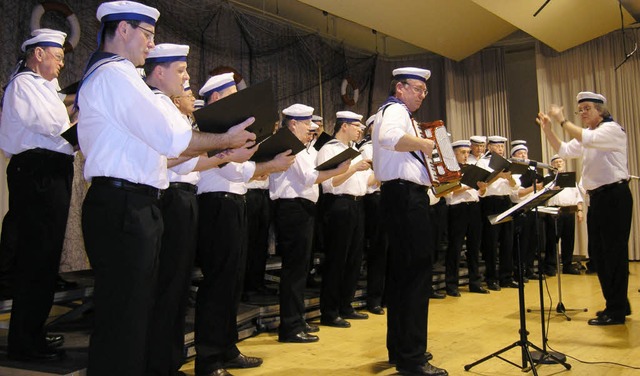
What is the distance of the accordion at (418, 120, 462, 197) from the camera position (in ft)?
10.8

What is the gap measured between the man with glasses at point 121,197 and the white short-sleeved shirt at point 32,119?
3.26ft

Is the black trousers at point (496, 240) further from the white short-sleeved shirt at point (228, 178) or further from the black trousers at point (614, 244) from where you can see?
the white short-sleeved shirt at point (228, 178)

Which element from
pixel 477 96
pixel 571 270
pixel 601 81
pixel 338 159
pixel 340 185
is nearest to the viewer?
pixel 338 159

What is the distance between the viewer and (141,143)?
213 centimetres

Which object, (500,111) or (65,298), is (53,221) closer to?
(65,298)

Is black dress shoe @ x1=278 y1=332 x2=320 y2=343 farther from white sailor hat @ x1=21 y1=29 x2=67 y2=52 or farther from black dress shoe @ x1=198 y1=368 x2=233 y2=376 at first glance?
white sailor hat @ x1=21 y1=29 x2=67 y2=52

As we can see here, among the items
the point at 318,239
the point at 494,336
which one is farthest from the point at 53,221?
the point at 318,239

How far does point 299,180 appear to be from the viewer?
4.27m

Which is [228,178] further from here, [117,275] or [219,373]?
[117,275]

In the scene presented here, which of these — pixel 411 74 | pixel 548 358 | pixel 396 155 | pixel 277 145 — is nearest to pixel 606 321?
pixel 548 358

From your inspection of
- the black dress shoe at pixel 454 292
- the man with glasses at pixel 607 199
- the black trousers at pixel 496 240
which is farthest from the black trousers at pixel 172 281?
the black trousers at pixel 496 240

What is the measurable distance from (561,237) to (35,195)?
7.53 meters

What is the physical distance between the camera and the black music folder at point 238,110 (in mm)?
2262

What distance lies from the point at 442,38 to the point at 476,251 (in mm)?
4004
